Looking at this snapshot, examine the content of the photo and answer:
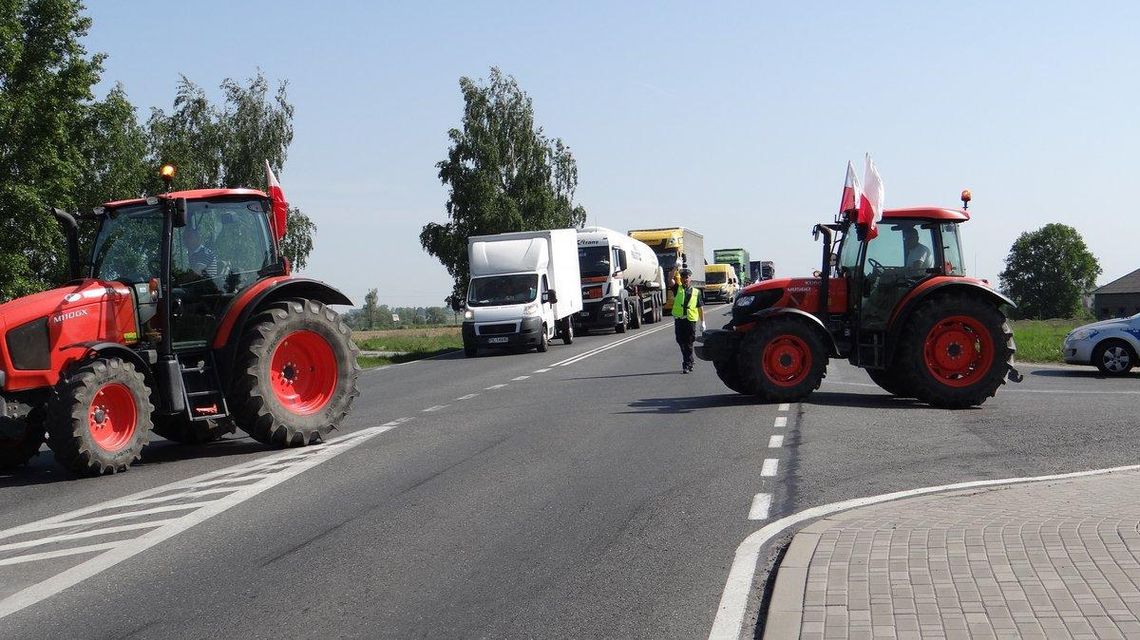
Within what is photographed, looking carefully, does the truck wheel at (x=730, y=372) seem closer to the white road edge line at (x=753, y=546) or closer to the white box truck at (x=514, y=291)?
the white road edge line at (x=753, y=546)

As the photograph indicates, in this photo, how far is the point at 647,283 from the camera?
4994 centimetres

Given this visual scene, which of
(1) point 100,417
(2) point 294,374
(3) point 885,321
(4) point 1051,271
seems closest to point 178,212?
(1) point 100,417

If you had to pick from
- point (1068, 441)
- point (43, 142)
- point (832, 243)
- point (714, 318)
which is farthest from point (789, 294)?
point (714, 318)

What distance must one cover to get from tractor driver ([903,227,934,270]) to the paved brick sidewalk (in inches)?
300

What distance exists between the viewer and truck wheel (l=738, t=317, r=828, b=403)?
610 inches

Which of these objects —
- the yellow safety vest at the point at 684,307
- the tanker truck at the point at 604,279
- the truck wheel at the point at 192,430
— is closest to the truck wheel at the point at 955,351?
the yellow safety vest at the point at 684,307

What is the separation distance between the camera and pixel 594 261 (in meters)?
41.0

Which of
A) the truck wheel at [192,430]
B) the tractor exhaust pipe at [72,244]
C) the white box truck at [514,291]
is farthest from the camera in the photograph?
the white box truck at [514,291]

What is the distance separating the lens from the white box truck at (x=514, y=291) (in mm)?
30922

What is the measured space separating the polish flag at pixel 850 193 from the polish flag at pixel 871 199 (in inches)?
6.7

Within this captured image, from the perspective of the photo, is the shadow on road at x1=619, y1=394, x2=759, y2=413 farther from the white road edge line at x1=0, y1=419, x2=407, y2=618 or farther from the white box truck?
the white box truck

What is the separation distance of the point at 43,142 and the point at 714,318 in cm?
2649

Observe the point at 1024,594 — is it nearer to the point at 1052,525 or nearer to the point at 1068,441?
the point at 1052,525

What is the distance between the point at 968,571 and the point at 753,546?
1.42 metres
